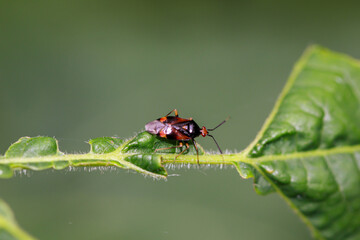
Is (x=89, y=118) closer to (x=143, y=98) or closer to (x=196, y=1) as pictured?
(x=143, y=98)

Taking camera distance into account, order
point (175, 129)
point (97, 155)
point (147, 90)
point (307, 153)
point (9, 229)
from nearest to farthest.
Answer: point (9, 229), point (97, 155), point (307, 153), point (175, 129), point (147, 90)

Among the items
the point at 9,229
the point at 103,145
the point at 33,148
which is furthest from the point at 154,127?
the point at 9,229

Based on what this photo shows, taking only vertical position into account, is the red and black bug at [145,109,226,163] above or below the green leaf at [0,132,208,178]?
above

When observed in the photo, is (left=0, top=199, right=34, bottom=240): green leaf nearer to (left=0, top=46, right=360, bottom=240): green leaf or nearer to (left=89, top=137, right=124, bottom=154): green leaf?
(left=0, top=46, right=360, bottom=240): green leaf

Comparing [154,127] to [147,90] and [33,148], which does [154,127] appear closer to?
[33,148]

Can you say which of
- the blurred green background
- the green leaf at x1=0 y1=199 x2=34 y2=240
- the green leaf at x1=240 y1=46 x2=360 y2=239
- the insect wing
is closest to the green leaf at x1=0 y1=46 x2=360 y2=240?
the green leaf at x1=240 y1=46 x2=360 y2=239

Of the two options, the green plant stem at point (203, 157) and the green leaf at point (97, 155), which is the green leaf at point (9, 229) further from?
the green plant stem at point (203, 157)
